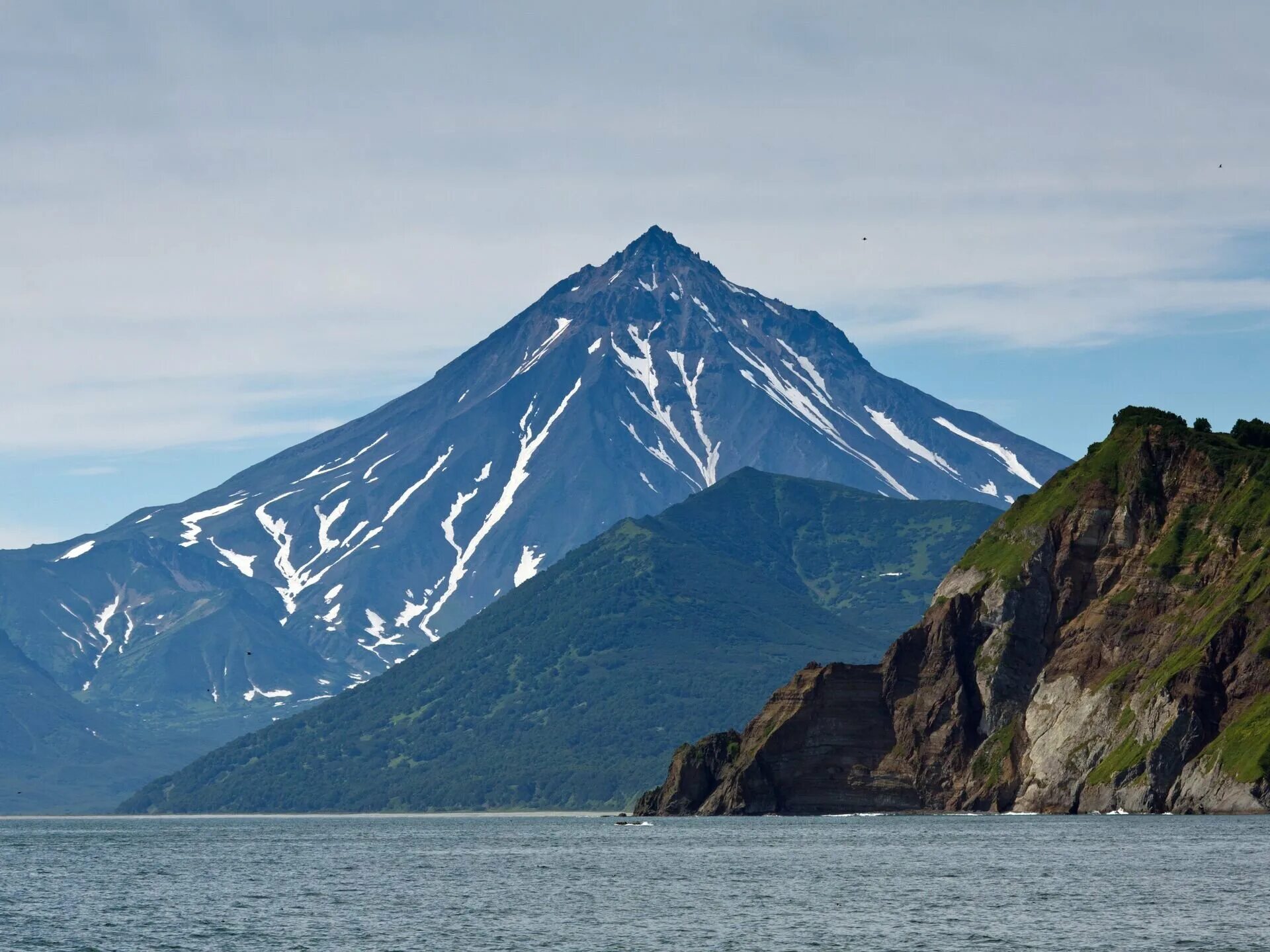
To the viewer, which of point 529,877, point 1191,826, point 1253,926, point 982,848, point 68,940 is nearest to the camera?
point 1253,926

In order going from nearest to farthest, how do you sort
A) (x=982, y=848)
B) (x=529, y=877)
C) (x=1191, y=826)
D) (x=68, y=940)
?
(x=68, y=940) → (x=529, y=877) → (x=982, y=848) → (x=1191, y=826)

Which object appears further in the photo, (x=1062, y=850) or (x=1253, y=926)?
(x=1062, y=850)

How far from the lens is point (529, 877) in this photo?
Result: 542 feet

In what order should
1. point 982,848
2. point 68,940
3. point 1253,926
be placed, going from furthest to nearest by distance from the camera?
point 982,848 < point 68,940 < point 1253,926

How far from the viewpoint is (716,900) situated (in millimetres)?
136125

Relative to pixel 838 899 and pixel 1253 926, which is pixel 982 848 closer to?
pixel 838 899

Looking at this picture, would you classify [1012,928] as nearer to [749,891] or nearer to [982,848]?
[749,891]

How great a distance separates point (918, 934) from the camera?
370ft

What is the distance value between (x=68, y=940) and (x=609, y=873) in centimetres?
5556

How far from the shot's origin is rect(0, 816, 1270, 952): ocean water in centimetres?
11319

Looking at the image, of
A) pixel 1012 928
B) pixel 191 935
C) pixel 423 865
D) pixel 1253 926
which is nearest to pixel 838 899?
pixel 1012 928

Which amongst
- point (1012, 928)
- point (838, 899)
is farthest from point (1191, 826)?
point (1012, 928)

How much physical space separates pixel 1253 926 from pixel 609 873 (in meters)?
67.8

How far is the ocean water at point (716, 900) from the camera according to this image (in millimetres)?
113188
